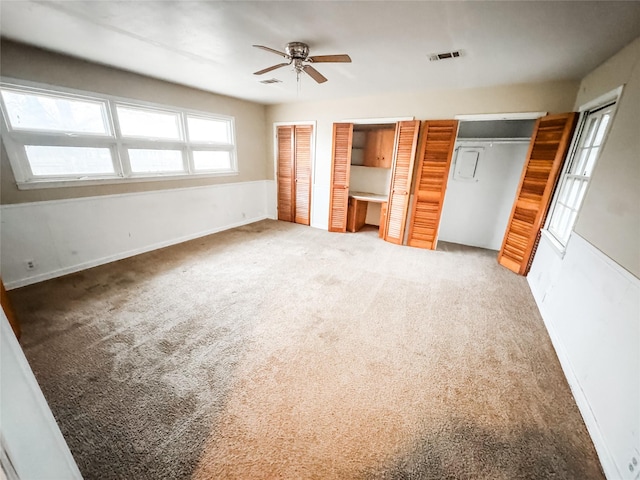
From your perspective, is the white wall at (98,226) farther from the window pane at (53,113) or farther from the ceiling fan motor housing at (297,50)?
the ceiling fan motor housing at (297,50)

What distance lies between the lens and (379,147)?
450 centimetres

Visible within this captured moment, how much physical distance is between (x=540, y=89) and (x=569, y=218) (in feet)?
5.47

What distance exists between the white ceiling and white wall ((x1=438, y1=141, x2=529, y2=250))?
1163 mm

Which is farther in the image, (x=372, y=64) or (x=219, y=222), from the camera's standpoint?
(x=219, y=222)

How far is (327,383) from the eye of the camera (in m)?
1.65

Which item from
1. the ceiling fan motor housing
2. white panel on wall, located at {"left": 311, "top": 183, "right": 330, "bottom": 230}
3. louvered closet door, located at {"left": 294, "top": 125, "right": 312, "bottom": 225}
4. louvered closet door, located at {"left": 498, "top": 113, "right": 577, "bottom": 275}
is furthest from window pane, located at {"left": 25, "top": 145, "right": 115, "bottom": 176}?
louvered closet door, located at {"left": 498, "top": 113, "right": 577, "bottom": 275}

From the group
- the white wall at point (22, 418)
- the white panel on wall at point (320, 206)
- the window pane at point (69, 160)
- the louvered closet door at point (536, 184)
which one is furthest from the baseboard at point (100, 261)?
the louvered closet door at point (536, 184)

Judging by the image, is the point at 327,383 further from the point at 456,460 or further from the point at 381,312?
the point at 381,312

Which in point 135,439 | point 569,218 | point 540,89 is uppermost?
point 540,89

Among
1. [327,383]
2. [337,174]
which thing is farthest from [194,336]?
[337,174]

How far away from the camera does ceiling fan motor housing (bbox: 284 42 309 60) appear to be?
216 centimetres

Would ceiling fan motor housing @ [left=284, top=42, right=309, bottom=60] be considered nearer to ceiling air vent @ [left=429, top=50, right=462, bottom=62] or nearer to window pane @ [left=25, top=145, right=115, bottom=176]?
ceiling air vent @ [left=429, top=50, right=462, bottom=62]

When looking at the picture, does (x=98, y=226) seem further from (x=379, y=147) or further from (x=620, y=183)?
(x=620, y=183)

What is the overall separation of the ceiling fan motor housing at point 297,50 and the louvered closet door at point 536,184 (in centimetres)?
283
